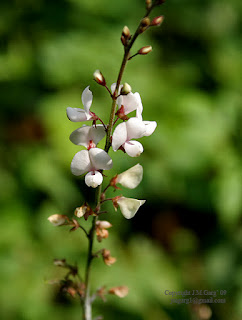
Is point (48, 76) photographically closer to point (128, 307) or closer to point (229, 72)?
point (229, 72)

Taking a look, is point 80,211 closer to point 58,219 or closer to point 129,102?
point 58,219

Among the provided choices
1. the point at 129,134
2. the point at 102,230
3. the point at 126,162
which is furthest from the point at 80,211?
the point at 126,162

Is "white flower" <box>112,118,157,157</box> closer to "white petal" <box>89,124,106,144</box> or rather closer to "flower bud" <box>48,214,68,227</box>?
"white petal" <box>89,124,106,144</box>

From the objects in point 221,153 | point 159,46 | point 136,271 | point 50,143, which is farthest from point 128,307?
point 159,46

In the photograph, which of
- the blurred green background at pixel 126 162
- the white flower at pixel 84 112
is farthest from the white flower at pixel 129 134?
the blurred green background at pixel 126 162

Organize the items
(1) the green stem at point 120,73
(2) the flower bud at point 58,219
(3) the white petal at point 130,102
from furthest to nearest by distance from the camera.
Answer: (2) the flower bud at point 58,219 < (3) the white petal at point 130,102 < (1) the green stem at point 120,73

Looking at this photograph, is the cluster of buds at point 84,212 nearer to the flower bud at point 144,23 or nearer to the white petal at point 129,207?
the white petal at point 129,207
